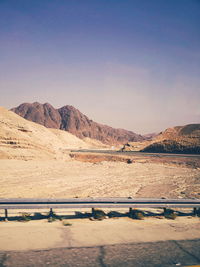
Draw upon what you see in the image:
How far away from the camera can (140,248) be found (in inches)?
234

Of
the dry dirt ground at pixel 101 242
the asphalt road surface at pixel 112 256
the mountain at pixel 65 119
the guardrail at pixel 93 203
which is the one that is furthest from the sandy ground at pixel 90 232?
the mountain at pixel 65 119

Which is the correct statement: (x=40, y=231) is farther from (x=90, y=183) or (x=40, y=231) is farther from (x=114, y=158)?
(x=114, y=158)

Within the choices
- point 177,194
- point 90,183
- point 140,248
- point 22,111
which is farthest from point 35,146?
point 22,111

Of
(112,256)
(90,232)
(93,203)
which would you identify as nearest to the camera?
(112,256)

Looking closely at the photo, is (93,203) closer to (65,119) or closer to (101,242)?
(101,242)

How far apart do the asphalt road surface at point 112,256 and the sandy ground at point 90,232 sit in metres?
0.33

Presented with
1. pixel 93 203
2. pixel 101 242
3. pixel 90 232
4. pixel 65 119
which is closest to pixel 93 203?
pixel 93 203

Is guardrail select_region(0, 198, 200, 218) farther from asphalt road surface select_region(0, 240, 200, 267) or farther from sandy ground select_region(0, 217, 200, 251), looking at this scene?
asphalt road surface select_region(0, 240, 200, 267)

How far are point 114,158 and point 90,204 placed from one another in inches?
1235

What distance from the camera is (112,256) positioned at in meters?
5.46

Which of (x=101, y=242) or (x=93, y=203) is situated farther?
(x=93, y=203)

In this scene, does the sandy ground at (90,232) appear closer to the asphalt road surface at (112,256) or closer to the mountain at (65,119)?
the asphalt road surface at (112,256)

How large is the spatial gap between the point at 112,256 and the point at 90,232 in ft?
5.31

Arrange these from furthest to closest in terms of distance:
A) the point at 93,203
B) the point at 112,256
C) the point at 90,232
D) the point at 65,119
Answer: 1. the point at 65,119
2. the point at 93,203
3. the point at 90,232
4. the point at 112,256
